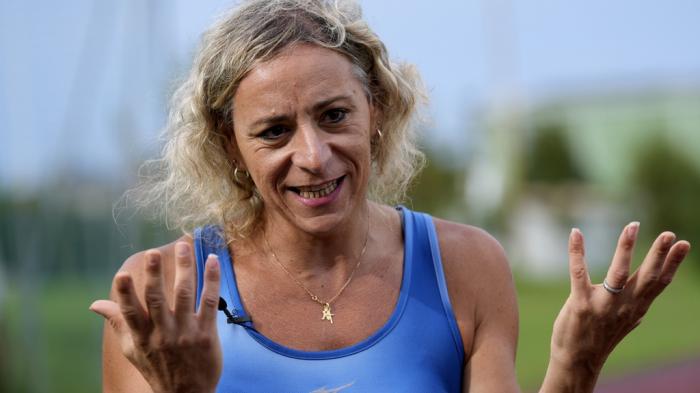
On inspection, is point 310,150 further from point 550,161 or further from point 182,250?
point 550,161

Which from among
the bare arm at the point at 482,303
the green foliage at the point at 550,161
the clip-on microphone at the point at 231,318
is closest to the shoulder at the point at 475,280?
the bare arm at the point at 482,303

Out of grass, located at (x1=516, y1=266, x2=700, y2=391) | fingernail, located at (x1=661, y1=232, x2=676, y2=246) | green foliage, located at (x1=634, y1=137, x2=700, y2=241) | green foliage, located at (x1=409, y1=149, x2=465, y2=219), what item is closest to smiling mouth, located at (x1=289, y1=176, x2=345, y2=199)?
fingernail, located at (x1=661, y1=232, x2=676, y2=246)

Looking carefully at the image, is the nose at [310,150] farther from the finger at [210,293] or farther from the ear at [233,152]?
→ the finger at [210,293]

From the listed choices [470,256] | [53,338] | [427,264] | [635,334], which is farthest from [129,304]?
[635,334]

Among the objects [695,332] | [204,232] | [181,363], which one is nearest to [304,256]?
[204,232]

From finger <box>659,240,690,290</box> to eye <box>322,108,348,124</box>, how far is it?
92 centimetres

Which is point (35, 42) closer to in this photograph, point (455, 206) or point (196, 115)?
point (196, 115)

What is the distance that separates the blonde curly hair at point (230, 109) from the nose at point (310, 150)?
225mm

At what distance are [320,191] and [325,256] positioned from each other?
302 mm

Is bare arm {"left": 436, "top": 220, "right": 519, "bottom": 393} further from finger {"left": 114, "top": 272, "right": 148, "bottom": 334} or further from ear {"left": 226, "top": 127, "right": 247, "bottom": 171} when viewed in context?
finger {"left": 114, "top": 272, "right": 148, "bottom": 334}

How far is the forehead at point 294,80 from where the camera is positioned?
9.28 ft

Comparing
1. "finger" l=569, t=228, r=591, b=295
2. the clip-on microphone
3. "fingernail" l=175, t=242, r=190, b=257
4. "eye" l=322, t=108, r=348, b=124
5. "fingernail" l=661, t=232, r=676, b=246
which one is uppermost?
"eye" l=322, t=108, r=348, b=124

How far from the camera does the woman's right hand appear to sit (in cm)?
239

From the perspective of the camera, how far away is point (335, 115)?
2.90 m
